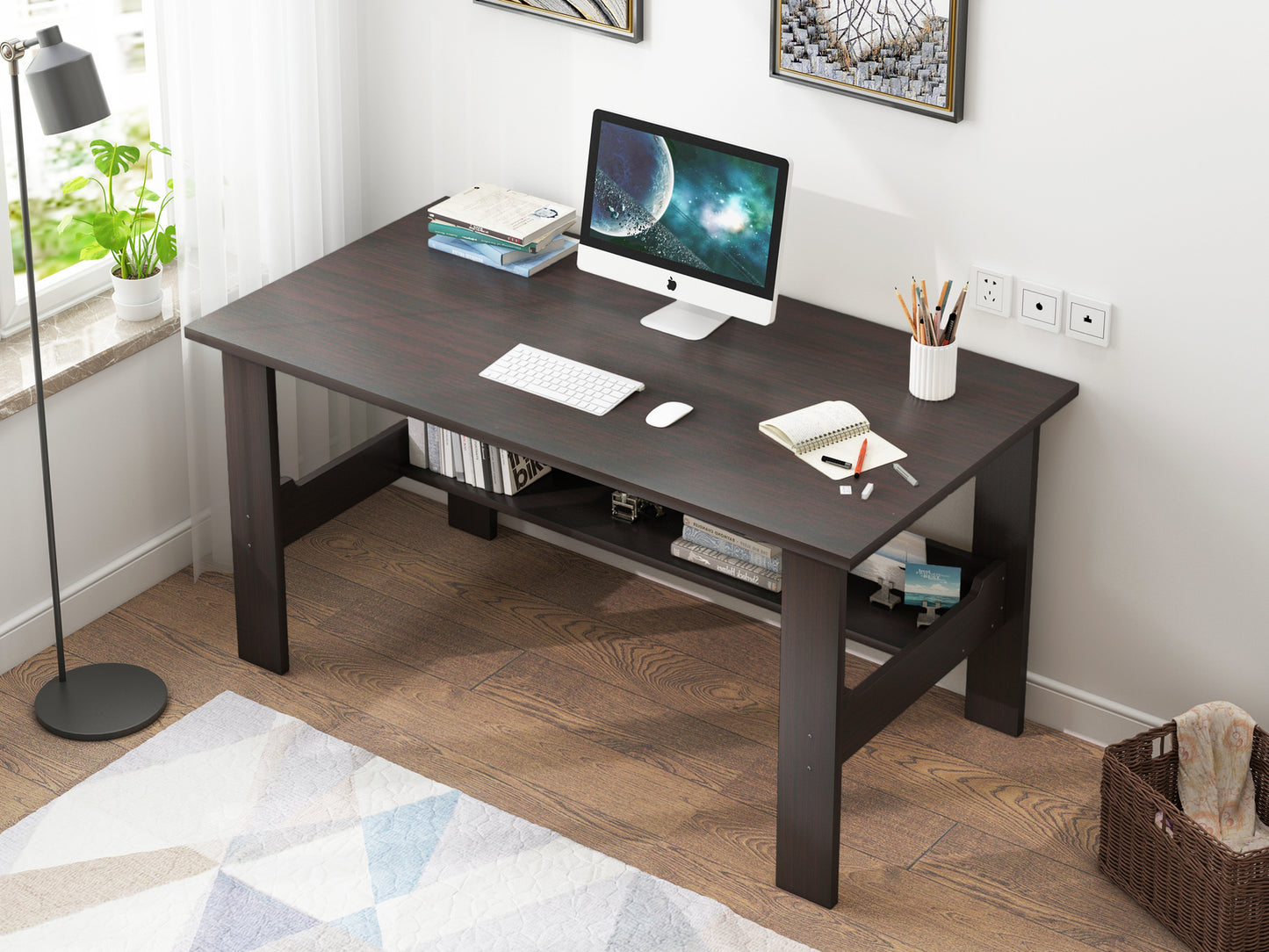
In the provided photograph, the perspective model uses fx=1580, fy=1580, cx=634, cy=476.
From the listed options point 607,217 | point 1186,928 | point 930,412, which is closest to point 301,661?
point 607,217

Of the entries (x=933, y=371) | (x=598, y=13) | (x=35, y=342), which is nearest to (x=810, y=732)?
(x=933, y=371)

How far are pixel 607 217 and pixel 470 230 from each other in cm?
34

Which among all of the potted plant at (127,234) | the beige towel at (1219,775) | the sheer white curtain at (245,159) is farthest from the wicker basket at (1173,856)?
the potted plant at (127,234)

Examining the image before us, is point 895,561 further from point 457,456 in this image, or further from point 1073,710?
point 457,456

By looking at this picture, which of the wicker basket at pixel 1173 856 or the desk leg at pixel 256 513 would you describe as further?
the desk leg at pixel 256 513

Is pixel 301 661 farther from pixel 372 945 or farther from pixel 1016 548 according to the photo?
pixel 1016 548

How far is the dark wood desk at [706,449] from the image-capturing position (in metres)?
2.52

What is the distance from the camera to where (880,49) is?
2.76m

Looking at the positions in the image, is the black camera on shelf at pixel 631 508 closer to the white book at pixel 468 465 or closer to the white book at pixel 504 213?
Result: the white book at pixel 468 465

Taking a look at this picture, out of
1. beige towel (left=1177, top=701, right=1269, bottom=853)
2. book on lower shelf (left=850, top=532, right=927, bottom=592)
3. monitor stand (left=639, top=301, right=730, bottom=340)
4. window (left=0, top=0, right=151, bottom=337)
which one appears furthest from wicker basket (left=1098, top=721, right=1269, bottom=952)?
window (left=0, top=0, right=151, bottom=337)

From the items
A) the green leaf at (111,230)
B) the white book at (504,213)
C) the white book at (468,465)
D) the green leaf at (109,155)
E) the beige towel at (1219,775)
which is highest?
the green leaf at (109,155)

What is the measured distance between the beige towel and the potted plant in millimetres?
2254

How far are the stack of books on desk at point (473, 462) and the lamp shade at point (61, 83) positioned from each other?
0.85m

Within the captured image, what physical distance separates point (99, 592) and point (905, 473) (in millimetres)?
1857
